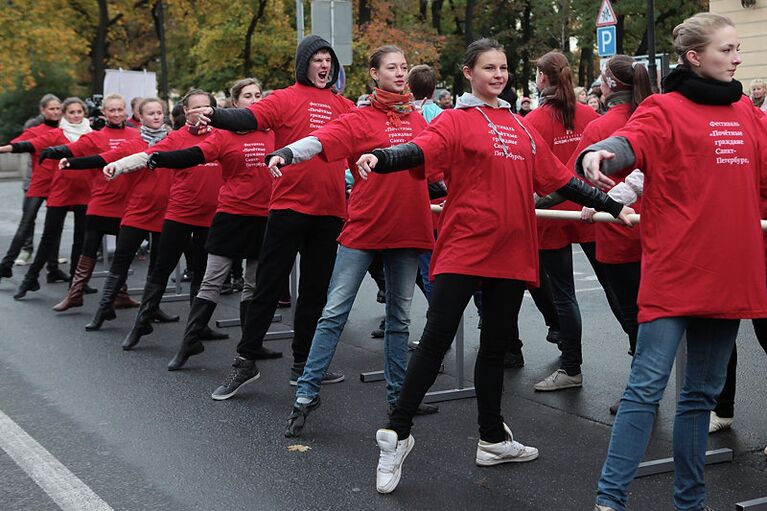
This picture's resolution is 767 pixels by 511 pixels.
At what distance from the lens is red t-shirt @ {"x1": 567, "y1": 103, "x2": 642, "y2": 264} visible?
19.7 feet

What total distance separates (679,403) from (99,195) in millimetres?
7341

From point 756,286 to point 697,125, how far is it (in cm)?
66

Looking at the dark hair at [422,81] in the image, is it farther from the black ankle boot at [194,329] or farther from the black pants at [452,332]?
the black pants at [452,332]

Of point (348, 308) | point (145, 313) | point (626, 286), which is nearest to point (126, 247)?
point (145, 313)

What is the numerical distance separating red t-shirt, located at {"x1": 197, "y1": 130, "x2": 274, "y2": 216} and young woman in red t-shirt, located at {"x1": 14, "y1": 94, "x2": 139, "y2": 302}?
9.19ft

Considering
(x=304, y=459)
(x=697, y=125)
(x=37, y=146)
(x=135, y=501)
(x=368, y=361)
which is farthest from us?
(x=37, y=146)

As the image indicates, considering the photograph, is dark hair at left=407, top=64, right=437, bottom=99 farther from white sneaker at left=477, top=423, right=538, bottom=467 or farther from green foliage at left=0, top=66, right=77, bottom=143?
green foliage at left=0, top=66, right=77, bottom=143

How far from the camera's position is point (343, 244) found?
19.9 feet

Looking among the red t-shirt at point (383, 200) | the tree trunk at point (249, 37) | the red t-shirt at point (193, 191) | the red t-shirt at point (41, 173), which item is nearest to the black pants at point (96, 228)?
the red t-shirt at point (193, 191)

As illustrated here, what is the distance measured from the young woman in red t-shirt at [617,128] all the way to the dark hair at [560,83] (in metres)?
0.62

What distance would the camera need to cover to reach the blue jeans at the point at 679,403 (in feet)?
13.7

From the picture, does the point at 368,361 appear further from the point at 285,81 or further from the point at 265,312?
the point at 285,81

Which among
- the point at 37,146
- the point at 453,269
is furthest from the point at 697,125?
the point at 37,146

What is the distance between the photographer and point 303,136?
21.9 feet
